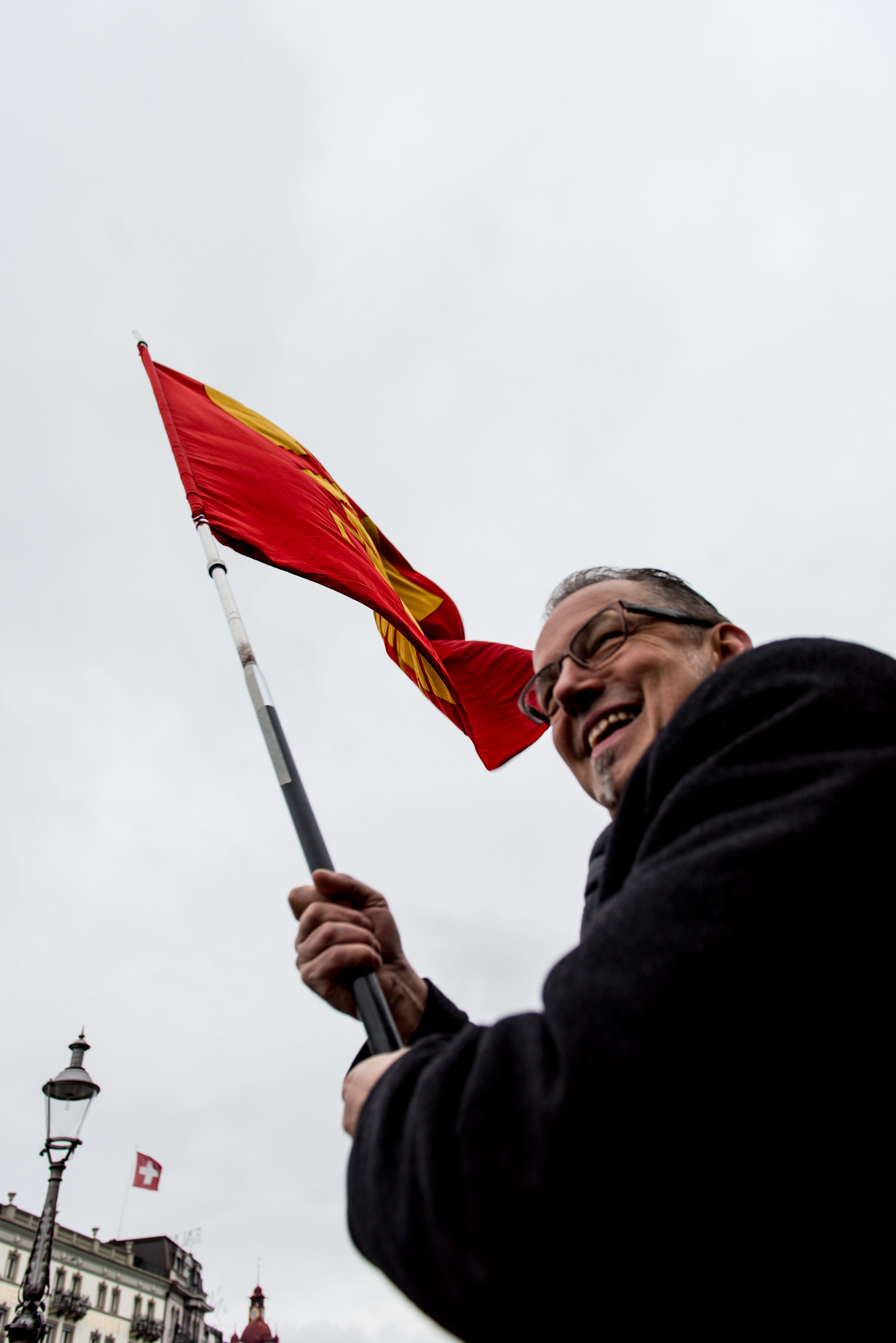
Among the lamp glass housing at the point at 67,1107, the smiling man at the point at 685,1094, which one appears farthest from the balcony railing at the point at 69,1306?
the smiling man at the point at 685,1094

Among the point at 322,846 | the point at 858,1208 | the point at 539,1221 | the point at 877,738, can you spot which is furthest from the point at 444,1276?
the point at 322,846

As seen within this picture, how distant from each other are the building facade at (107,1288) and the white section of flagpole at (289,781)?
4558cm

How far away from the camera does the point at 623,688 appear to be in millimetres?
2518

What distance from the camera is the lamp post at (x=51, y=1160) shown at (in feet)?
25.0

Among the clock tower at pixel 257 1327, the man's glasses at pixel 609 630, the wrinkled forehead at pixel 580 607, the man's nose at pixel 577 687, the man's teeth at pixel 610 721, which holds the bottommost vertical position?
the clock tower at pixel 257 1327

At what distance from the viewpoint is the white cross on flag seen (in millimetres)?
45688

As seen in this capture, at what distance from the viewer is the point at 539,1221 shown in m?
1.00

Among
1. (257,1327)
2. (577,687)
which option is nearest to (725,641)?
(577,687)

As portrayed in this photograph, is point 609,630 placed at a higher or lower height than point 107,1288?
higher

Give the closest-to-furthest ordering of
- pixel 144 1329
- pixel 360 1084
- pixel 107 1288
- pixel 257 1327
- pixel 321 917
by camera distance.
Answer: pixel 360 1084, pixel 321 917, pixel 107 1288, pixel 144 1329, pixel 257 1327

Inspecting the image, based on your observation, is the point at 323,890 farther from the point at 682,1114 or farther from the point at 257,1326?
the point at 257,1326

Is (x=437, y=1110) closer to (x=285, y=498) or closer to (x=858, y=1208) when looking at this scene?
(x=858, y=1208)

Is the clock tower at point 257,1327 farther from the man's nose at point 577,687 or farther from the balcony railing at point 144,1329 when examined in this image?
the man's nose at point 577,687

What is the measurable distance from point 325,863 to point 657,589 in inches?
56.5
